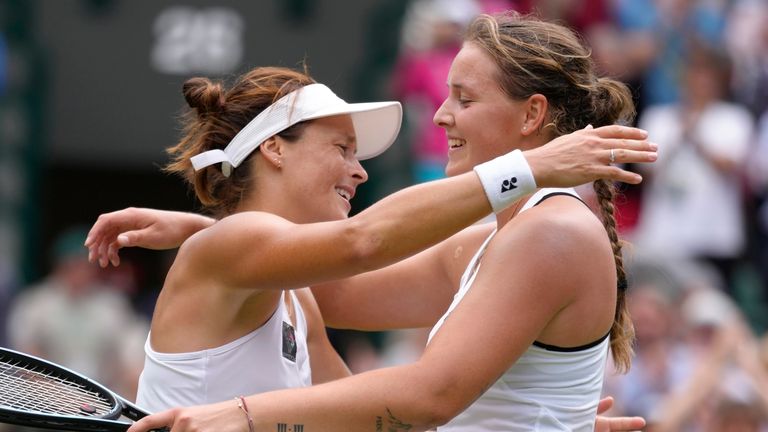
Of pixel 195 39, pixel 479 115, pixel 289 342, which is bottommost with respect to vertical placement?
pixel 289 342

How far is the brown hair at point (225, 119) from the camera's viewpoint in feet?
13.1

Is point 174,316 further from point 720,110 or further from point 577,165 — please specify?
point 720,110

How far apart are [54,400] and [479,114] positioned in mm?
1300

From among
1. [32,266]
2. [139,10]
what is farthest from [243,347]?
[32,266]

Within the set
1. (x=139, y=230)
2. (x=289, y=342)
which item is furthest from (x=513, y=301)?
(x=139, y=230)

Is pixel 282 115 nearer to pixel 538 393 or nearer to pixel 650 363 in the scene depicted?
pixel 538 393

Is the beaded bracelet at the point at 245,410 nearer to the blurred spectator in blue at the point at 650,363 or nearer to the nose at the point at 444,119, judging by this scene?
the nose at the point at 444,119

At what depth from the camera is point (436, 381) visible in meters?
3.25

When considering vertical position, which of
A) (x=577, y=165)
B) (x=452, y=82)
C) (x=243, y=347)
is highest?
(x=452, y=82)

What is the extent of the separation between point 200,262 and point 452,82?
81cm

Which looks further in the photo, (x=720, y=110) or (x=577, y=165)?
(x=720, y=110)

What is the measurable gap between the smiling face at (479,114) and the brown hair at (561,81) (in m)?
0.03

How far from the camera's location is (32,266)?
9.66 meters

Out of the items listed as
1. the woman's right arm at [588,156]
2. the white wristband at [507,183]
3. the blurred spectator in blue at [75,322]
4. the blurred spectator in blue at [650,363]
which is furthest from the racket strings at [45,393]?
the blurred spectator in blue at [75,322]
